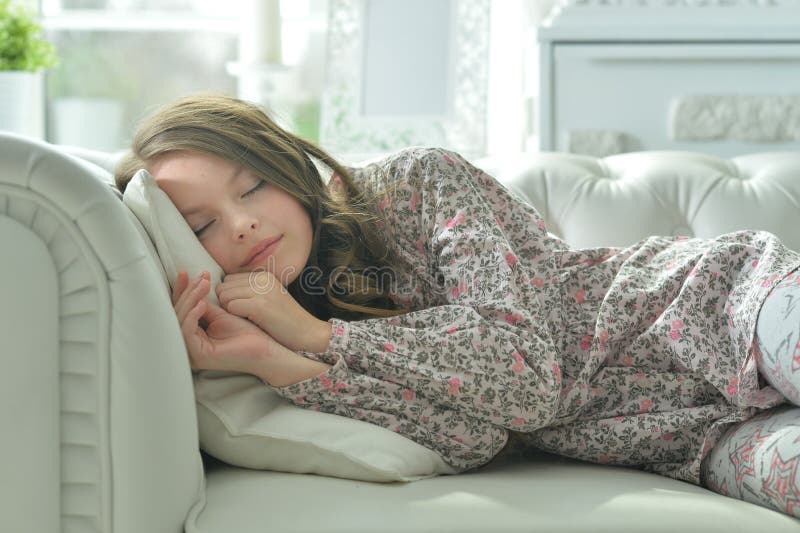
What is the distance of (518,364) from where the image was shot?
3.39ft

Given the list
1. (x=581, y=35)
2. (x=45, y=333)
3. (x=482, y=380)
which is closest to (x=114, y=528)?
(x=45, y=333)

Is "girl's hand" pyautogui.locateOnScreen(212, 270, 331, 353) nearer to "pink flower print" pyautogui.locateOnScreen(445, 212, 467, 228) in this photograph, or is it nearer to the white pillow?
the white pillow

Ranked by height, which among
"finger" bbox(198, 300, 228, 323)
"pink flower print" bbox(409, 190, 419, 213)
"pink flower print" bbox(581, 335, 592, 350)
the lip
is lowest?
"pink flower print" bbox(581, 335, 592, 350)

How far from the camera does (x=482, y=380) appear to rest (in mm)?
1029

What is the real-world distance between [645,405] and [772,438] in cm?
19

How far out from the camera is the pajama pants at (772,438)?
3.05ft

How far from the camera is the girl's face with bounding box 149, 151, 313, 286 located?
1.09 m

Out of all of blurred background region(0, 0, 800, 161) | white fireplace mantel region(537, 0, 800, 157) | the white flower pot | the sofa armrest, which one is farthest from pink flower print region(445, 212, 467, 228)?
the white flower pot

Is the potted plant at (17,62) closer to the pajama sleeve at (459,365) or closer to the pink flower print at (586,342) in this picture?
the pajama sleeve at (459,365)

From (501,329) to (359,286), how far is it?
23cm

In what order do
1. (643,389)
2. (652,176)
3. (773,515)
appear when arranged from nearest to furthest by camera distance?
(773,515) → (643,389) → (652,176)

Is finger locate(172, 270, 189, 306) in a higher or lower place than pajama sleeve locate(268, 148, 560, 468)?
higher

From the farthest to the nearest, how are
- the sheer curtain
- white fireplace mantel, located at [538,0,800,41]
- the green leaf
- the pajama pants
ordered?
the sheer curtain
the green leaf
white fireplace mantel, located at [538,0,800,41]
the pajama pants

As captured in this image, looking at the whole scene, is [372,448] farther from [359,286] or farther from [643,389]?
[643,389]
